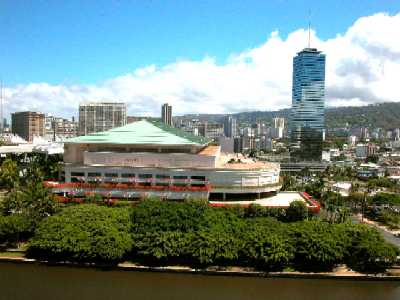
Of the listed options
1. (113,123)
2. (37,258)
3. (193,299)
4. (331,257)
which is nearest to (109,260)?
(37,258)

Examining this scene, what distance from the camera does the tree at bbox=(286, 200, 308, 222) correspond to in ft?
130

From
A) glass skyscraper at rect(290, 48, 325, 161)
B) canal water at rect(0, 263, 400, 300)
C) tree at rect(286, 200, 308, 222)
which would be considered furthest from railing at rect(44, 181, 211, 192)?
glass skyscraper at rect(290, 48, 325, 161)

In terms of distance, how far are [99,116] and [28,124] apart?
31.2m

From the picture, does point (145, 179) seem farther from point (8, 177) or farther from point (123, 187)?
point (8, 177)

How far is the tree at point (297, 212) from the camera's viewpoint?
39500 mm

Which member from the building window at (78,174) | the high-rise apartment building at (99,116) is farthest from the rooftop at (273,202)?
the high-rise apartment building at (99,116)

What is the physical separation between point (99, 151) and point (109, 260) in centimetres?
1733

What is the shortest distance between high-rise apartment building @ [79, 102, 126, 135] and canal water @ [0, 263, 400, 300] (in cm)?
10114

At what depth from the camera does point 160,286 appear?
2833 cm

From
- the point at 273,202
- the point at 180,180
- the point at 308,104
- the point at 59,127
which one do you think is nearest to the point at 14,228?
the point at 180,180

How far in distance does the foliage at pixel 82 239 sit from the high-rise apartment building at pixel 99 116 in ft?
321

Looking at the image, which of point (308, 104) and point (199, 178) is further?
point (308, 104)

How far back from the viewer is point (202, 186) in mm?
43656

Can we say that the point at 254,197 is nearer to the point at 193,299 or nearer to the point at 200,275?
the point at 200,275
